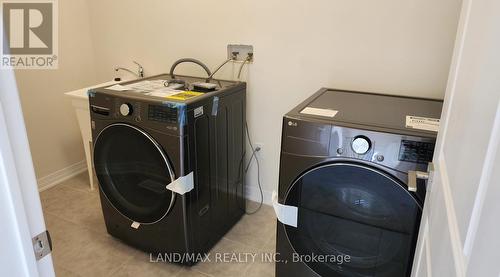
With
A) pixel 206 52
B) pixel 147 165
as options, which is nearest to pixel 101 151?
pixel 147 165

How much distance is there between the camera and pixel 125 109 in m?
1.61

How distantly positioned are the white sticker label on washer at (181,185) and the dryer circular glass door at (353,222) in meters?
0.50

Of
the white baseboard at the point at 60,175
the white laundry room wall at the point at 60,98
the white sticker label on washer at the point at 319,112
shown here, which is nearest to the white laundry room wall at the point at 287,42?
the white laundry room wall at the point at 60,98

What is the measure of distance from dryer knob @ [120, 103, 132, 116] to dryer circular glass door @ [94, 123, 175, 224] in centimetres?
6

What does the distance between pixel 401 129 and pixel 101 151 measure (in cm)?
142

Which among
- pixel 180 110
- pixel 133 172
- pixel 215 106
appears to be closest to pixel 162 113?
pixel 180 110

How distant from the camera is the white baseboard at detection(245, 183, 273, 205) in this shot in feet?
7.74

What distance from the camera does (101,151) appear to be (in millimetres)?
1784

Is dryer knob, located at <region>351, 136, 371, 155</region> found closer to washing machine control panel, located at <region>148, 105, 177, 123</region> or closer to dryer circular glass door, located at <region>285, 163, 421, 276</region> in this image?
dryer circular glass door, located at <region>285, 163, 421, 276</region>

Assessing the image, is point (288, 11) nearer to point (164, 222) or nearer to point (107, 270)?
point (164, 222)

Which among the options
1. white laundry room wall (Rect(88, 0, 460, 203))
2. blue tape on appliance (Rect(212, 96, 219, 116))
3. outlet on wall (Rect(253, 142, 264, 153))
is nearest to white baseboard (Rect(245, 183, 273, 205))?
white laundry room wall (Rect(88, 0, 460, 203))

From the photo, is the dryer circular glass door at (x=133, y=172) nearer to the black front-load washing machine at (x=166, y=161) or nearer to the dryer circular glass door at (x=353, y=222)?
the black front-load washing machine at (x=166, y=161)

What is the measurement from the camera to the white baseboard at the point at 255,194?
2359 millimetres

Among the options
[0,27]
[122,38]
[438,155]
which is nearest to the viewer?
[0,27]
